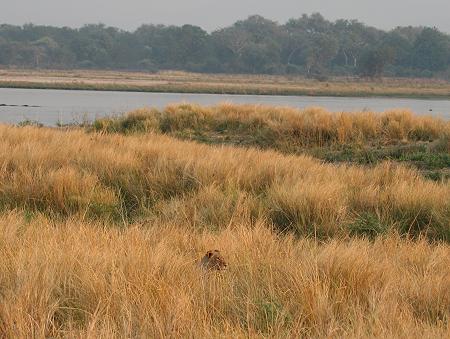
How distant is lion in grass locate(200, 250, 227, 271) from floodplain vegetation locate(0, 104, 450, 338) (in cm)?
7

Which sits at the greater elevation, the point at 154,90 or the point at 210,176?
the point at 210,176

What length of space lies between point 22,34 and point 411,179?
142 metres

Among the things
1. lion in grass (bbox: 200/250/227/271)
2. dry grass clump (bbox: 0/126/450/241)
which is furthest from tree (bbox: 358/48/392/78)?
lion in grass (bbox: 200/250/227/271)

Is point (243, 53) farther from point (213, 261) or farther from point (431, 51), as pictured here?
point (213, 261)

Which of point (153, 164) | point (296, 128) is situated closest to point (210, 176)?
point (153, 164)

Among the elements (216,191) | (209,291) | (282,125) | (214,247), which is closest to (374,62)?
(282,125)

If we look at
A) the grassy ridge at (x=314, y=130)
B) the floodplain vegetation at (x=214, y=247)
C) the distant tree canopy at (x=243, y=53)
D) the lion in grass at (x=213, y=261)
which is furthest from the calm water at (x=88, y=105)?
the distant tree canopy at (x=243, y=53)

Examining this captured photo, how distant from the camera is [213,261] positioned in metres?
4.00

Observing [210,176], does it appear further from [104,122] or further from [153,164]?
[104,122]

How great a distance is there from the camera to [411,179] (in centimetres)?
807

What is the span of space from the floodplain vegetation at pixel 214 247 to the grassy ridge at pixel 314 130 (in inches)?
147

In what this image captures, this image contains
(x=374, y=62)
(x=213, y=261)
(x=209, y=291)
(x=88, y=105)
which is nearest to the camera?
(x=209, y=291)

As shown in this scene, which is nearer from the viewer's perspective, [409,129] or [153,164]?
[153,164]

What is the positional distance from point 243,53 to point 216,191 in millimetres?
103569
